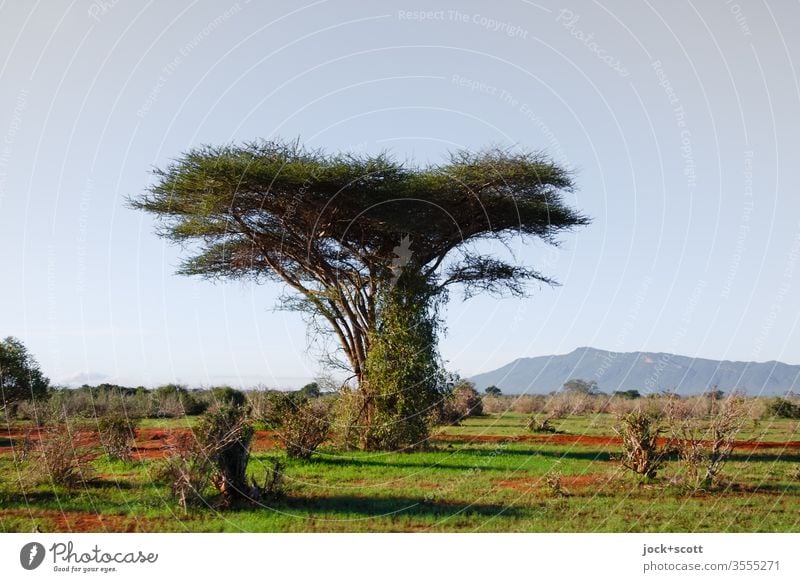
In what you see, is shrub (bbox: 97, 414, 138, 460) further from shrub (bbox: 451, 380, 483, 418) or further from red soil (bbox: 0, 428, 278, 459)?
shrub (bbox: 451, 380, 483, 418)

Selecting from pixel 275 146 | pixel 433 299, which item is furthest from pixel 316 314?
pixel 275 146

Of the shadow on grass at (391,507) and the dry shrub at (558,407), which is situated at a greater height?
the dry shrub at (558,407)

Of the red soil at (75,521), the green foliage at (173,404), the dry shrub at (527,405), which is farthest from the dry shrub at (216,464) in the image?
the dry shrub at (527,405)

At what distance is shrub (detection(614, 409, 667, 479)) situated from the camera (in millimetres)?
15117

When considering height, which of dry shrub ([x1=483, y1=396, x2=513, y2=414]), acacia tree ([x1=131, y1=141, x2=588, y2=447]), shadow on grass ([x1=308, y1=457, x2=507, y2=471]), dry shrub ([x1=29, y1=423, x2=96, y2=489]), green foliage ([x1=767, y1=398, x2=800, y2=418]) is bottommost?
green foliage ([x1=767, y1=398, x2=800, y2=418])

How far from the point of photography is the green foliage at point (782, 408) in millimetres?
37250

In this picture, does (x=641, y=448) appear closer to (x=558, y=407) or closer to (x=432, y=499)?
(x=432, y=499)

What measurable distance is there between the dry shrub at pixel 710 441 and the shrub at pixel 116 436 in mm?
12208

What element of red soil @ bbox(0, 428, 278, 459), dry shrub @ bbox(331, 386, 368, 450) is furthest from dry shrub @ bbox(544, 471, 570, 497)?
dry shrub @ bbox(331, 386, 368, 450)
